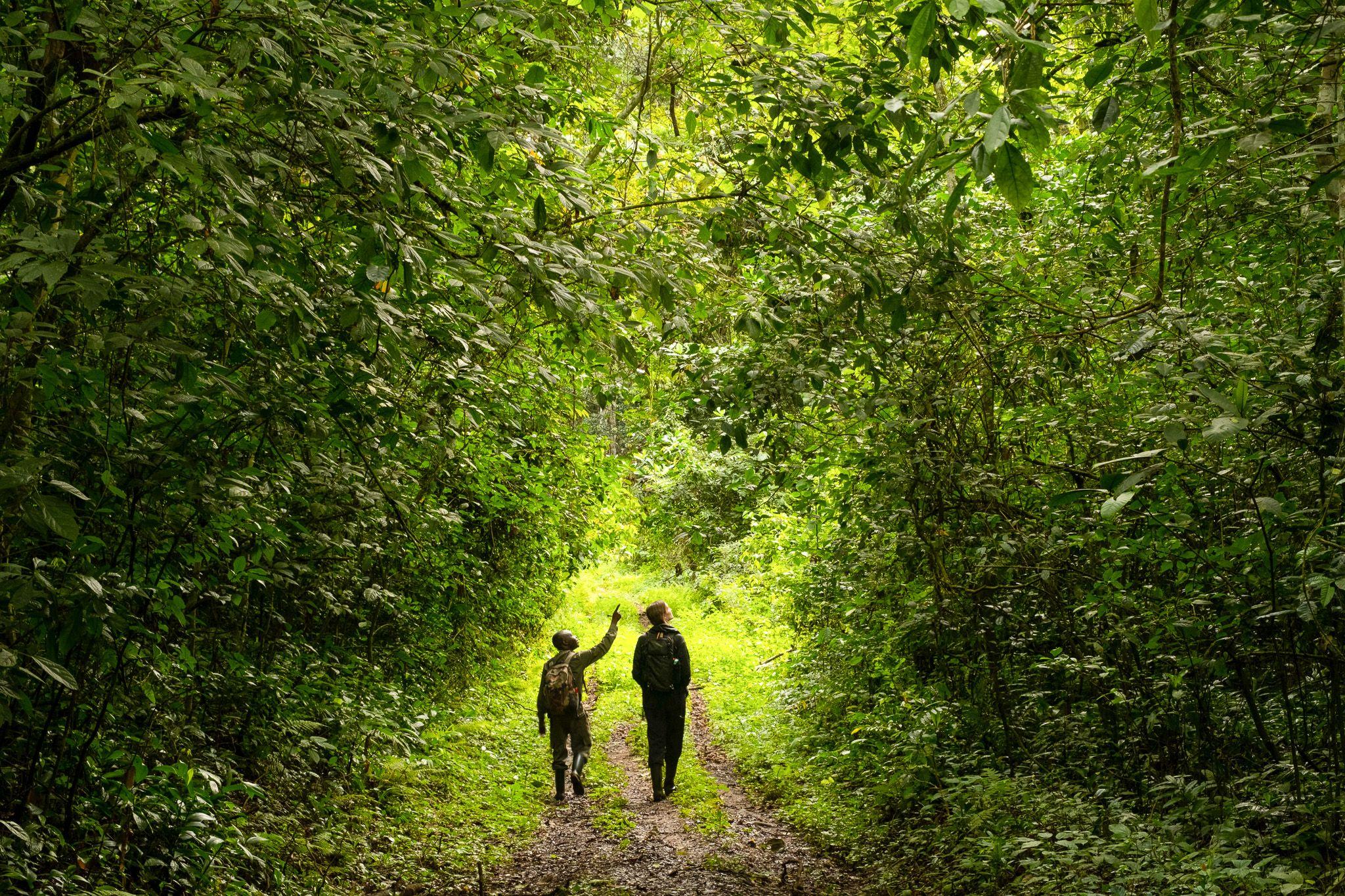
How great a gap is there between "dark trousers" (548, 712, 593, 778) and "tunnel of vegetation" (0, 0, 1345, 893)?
5.51ft

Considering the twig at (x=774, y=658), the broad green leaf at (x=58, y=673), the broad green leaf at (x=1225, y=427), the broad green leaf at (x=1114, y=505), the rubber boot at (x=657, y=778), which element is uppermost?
the twig at (x=774, y=658)

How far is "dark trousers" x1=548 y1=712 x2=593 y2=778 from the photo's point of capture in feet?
31.4

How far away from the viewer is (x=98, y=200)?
11.6 feet

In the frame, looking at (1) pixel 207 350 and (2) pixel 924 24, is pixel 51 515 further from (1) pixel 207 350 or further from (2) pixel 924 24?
(2) pixel 924 24

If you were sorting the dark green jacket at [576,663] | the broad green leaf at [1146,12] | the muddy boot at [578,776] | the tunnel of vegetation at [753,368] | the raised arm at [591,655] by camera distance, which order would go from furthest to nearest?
the raised arm at [591,655] → the dark green jacket at [576,663] → the muddy boot at [578,776] → the tunnel of vegetation at [753,368] → the broad green leaf at [1146,12]

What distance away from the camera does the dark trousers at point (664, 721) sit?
9.43 m

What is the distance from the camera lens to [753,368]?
575cm

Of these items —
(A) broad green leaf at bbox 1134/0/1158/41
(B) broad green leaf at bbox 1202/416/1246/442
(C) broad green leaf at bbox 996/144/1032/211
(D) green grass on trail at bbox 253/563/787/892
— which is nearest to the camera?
(C) broad green leaf at bbox 996/144/1032/211

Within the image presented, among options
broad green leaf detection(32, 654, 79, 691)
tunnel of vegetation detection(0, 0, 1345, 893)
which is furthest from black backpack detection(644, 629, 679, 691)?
broad green leaf detection(32, 654, 79, 691)

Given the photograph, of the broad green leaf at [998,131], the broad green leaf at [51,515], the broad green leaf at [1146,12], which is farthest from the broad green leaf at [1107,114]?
the broad green leaf at [51,515]

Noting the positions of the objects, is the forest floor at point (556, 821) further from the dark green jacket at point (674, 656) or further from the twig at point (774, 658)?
the dark green jacket at point (674, 656)

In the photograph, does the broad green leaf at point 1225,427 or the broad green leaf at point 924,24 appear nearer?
the broad green leaf at point 924,24

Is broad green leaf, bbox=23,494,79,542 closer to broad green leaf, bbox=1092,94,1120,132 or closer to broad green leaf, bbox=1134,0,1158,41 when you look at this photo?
broad green leaf, bbox=1134,0,1158,41

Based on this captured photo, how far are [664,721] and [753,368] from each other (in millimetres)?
5160
